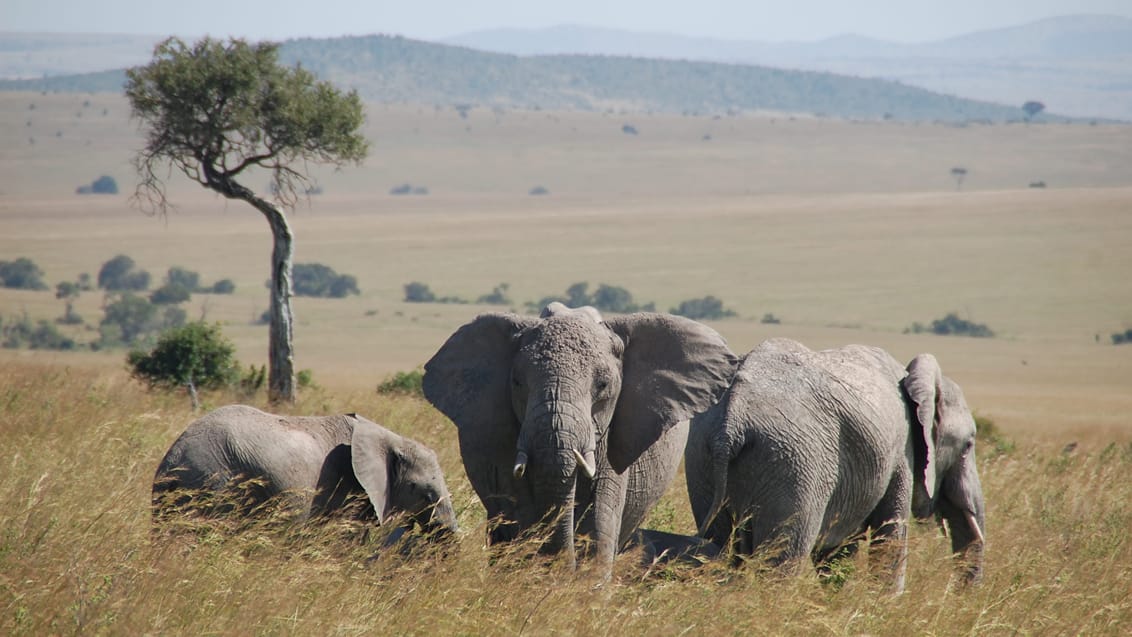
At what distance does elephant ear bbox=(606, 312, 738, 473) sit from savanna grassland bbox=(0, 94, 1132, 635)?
0.73m

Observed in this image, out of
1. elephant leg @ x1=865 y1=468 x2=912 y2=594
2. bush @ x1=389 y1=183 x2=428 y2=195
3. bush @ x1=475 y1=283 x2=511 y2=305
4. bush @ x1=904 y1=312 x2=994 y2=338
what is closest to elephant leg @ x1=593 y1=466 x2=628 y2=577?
elephant leg @ x1=865 y1=468 x2=912 y2=594

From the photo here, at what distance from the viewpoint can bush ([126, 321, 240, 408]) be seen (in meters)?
16.0

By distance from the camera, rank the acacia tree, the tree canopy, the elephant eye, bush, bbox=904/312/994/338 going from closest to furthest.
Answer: the elephant eye < the acacia tree < the tree canopy < bush, bbox=904/312/994/338

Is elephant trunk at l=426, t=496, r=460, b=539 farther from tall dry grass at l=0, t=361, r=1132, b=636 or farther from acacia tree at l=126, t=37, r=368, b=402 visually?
acacia tree at l=126, t=37, r=368, b=402

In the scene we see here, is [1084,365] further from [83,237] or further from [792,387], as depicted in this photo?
[83,237]

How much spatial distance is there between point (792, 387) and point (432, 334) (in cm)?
5223

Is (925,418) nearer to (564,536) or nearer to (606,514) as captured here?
(606,514)

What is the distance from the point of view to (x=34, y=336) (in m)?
51.5

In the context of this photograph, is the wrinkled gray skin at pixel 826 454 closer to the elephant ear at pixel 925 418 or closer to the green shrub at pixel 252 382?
the elephant ear at pixel 925 418

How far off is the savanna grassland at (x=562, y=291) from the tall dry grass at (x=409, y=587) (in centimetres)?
2

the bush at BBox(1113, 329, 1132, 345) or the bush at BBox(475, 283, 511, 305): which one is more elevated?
the bush at BBox(1113, 329, 1132, 345)

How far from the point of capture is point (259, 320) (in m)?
61.4

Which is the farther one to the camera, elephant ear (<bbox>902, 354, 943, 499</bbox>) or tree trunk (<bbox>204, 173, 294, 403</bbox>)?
tree trunk (<bbox>204, 173, 294, 403</bbox>)

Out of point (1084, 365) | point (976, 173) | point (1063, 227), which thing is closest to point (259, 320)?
point (1084, 365)
